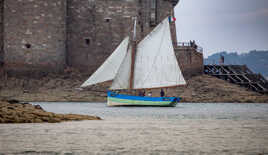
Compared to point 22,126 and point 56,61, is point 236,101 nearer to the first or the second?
point 56,61

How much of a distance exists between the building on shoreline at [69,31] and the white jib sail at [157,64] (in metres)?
11.0

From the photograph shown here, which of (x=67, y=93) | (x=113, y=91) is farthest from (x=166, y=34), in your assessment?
(x=67, y=93)

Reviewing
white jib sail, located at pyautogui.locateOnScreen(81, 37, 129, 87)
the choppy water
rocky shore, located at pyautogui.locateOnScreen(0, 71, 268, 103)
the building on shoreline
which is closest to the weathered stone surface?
the building on shoreline

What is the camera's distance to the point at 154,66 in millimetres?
33812

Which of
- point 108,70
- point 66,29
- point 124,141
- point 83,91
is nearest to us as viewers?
point 124,141

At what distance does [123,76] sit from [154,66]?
196 centimetres

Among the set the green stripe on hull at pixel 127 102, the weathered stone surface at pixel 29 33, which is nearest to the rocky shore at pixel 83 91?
the weathered stone surface at pixel 29 33

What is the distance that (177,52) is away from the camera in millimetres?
47969

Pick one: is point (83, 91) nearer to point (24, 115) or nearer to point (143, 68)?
point (143, 68)

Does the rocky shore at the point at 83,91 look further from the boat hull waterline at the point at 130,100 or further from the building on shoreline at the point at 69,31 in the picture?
the boat hull waterline at the point at 130,100

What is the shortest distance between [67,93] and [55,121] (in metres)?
26.5

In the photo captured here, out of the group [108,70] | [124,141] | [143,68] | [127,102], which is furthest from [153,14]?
[124,141]

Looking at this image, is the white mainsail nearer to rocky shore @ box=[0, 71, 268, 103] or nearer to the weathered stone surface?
rocky shore @ box=[0, 71, 268, 103]

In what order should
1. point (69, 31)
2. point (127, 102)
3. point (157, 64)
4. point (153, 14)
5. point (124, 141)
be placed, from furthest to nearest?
point (153, 14)
point (69, 31)
point (127, 102)
point (157, 64)
point (124, 141)
